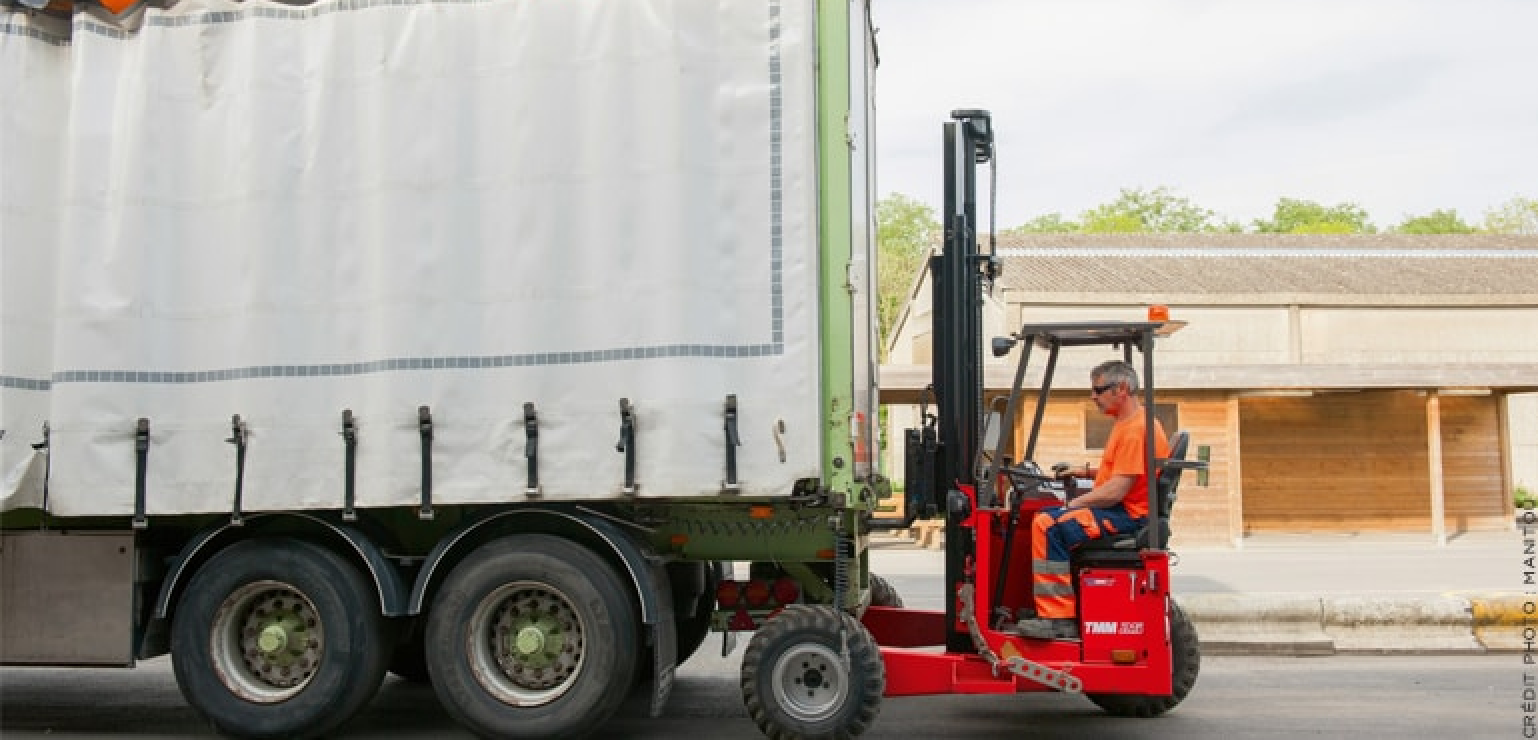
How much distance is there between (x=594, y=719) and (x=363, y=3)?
12.5ft

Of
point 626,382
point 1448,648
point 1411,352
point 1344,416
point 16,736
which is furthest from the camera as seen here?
point 1411,352

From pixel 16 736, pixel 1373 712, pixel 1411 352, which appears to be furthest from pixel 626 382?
pixel 1411 352

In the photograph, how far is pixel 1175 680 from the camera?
7473 millimetres

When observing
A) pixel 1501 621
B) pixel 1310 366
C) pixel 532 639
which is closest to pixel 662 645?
pixel 532 639

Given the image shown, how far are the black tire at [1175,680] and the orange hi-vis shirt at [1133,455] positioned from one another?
0.95 m

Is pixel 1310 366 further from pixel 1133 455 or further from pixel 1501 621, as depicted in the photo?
pixel 1133 455

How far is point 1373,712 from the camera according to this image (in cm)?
781

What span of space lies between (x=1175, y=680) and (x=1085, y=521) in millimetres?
1477

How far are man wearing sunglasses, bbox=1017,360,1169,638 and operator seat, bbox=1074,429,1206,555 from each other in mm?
43

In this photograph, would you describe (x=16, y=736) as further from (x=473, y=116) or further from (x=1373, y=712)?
(x=1373, y=712)

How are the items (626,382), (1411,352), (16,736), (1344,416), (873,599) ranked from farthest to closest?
(1411,352)
(1344,416)
(873,599)
(16,736)
(626,382)

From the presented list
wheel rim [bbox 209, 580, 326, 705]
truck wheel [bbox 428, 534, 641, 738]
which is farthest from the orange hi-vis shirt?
wheel rim [bbox 209, 580, 326, 705]

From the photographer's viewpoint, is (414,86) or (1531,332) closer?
(414,86)

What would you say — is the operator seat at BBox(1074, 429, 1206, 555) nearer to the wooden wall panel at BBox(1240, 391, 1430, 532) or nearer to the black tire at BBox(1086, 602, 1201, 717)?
the black tire at BBox(1086, 602, 1201, 717)
